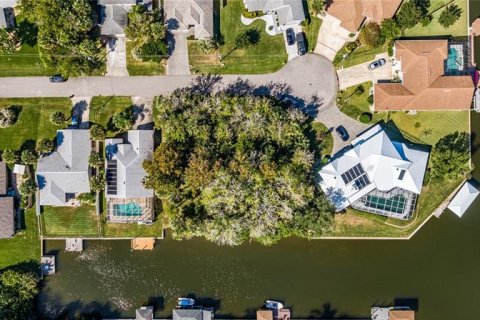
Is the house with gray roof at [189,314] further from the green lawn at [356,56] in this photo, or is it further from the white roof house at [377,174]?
the green lawn at [356,56]

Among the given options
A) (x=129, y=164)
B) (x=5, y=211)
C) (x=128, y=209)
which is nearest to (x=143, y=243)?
(x=128, y=209)

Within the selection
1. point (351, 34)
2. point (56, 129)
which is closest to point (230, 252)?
point (56, 129)

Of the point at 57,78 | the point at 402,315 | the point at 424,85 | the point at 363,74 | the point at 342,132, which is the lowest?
the point at 402,315

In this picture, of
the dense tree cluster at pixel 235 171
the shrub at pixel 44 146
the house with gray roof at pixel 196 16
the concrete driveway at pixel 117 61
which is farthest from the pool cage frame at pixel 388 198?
the shrub at pixel 44 146

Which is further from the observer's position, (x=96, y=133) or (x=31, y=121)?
(x=31, y=121)

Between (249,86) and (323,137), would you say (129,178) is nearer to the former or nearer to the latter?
(249,86)

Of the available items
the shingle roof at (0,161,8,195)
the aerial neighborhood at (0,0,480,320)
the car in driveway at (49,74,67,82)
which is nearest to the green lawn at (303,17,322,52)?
the aerial neighborhood at (0,0,480,320)
